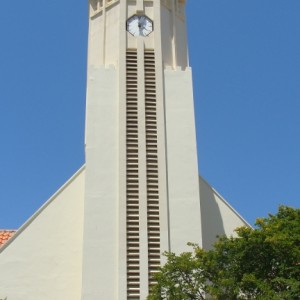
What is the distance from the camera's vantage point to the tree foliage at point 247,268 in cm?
1598

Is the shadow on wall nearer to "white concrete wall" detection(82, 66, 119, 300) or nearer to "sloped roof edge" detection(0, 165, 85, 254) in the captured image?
"white concrete wall" detection(82, 66, 119, 300)

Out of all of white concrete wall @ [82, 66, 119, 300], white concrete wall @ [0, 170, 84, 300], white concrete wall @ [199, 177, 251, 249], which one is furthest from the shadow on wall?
white concrete wall @ [0, 170, 84, 300]

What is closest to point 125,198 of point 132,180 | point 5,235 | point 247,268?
point 132,180

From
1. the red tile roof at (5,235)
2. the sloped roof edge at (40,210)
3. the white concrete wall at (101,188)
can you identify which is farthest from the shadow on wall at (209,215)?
the red tile roof at (5,235)

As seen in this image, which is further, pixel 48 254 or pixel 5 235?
pixel 5 235

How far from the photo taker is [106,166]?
75.6ft


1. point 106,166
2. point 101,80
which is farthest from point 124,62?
point 106,166

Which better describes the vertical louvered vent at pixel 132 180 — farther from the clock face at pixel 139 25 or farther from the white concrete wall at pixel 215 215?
the white concrete wall at pixel 215 215

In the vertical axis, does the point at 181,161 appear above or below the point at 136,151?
below

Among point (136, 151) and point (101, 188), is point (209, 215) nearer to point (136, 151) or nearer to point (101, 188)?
point (136, 151)

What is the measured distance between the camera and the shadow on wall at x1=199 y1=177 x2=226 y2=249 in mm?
23812

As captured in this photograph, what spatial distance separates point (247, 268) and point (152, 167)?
740 cm

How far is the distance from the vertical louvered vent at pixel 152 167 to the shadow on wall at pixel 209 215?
7.53 ft

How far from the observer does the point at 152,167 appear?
23125 mm
